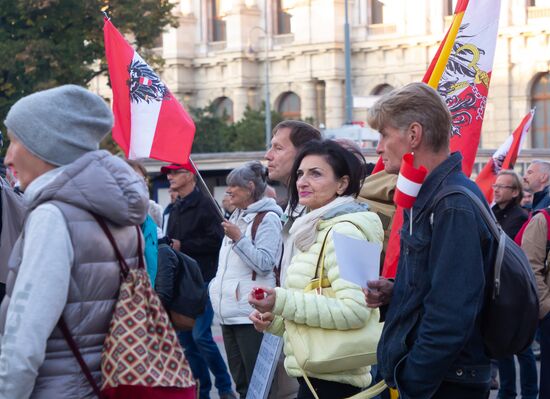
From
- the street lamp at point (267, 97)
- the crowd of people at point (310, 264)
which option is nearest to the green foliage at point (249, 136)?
the street lamp at point (267, 97)

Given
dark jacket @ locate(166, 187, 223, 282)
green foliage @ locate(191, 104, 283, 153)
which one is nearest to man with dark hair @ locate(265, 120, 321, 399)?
dark jacket @ locate(166, 187, 223, 282)

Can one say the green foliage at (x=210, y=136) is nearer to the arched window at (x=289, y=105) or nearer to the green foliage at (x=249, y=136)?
Result: the green foliage at (x=249, y=136)

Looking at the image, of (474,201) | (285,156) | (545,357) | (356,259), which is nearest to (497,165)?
(545,357)

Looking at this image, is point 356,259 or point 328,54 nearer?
point 356,259

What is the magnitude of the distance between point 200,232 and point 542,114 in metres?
39.2

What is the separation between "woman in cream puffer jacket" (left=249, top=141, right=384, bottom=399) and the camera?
15.7 feet

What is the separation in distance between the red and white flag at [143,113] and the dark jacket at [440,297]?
3.07 m

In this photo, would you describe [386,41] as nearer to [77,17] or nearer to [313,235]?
[77,17]

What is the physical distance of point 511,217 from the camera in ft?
33.4

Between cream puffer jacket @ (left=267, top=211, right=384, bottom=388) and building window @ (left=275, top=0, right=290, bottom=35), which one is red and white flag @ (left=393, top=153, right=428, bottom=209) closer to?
cream puffer jacket @ (left=267, top=211, right=384, bottom=388)

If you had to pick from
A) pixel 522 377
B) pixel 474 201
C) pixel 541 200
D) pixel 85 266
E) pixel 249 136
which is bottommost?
pixel 249 136

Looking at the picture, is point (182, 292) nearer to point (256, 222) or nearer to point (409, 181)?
point (256, 222)

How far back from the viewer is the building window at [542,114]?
4688cm

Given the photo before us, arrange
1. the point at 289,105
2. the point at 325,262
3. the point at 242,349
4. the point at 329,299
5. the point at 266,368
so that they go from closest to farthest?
the point at 329,299 → the point at 325,262 → the point at 266,368 → the point at 242,349 → the point at 289,105
